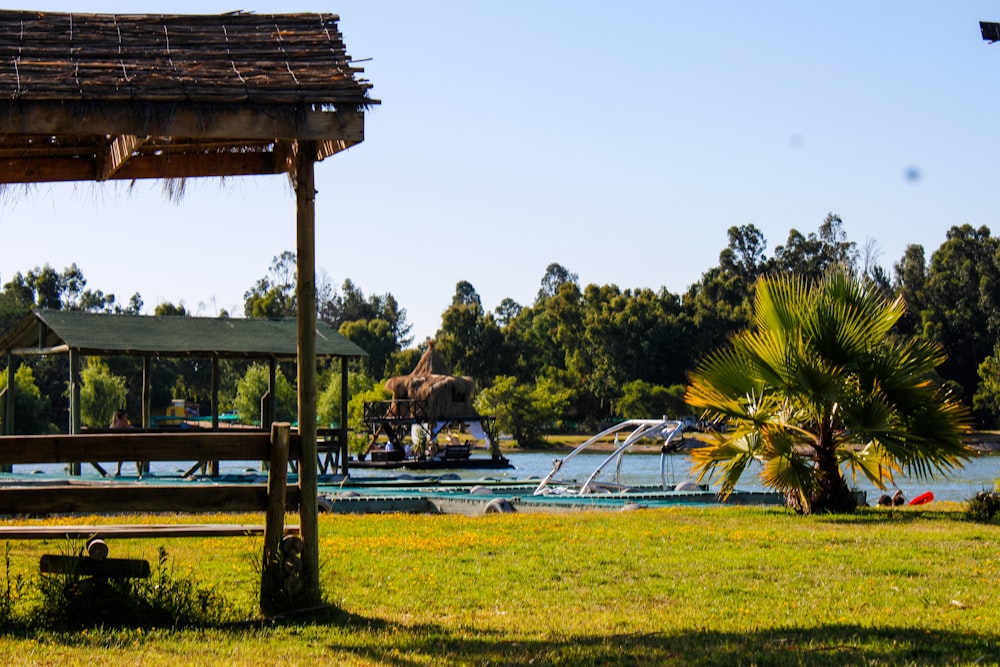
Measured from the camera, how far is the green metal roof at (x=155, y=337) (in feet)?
96.9

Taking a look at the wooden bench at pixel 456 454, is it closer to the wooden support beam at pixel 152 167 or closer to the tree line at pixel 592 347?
the tree line at pixel 592 347

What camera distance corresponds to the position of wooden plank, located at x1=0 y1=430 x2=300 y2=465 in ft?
25.5

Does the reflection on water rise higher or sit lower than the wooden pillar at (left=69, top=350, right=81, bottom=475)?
lower

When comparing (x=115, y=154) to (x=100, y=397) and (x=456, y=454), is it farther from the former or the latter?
(x=100, y=397)

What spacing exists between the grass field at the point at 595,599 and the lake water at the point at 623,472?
51.0ft

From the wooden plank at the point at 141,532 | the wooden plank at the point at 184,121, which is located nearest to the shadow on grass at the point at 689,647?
the wooden plank at the point at 141,532

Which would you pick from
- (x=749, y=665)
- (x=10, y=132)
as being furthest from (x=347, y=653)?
(x=10, y=132)

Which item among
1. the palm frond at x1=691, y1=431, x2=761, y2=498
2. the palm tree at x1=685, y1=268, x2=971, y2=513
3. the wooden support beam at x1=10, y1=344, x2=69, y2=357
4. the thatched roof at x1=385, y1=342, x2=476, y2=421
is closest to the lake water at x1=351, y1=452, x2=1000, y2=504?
the thatched roof at x1=385, y1=342, x2=476, y2=421

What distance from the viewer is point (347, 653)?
7070mm

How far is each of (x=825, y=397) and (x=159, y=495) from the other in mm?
10324

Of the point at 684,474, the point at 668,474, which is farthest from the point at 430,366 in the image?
the point at 668,474

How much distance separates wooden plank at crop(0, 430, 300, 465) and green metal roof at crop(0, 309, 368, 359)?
2175 centimetres

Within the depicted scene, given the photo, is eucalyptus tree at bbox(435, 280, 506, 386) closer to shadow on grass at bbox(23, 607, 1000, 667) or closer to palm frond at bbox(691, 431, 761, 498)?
palm frond at bbox(691, 431, 761, 498)

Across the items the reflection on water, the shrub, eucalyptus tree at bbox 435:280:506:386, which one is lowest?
the reflection on water
